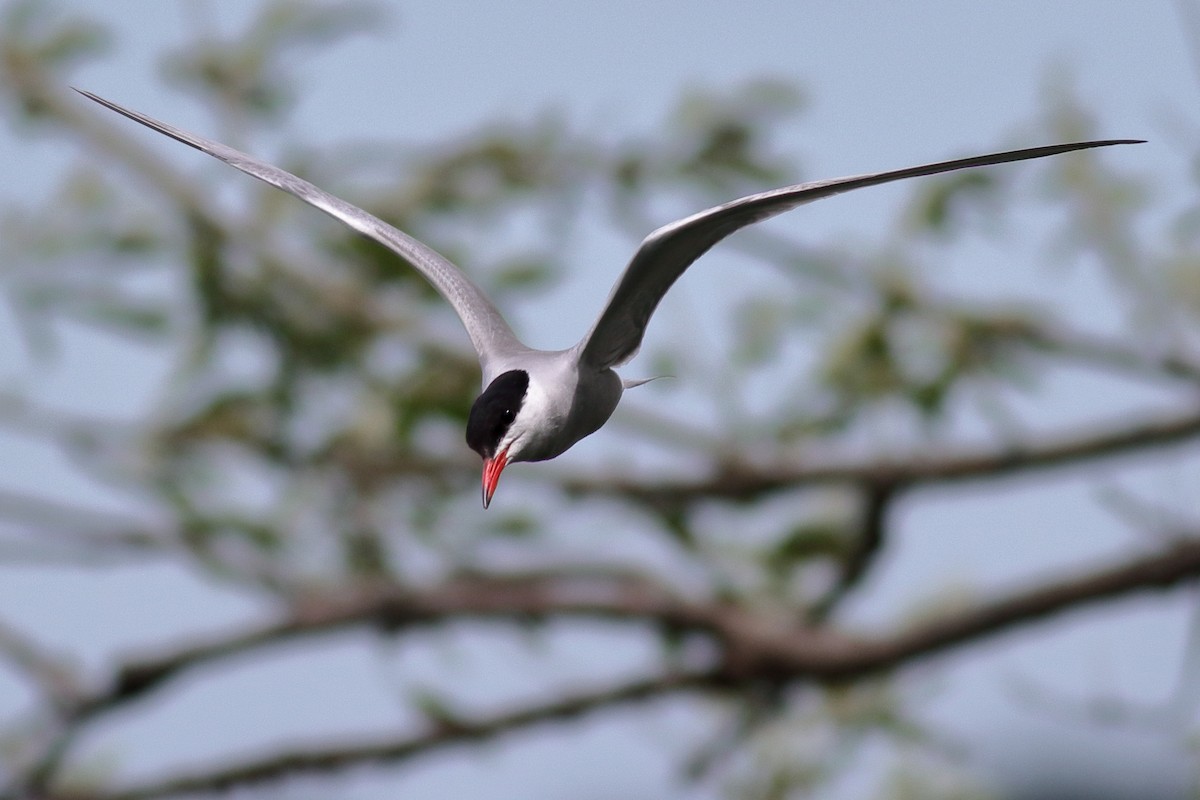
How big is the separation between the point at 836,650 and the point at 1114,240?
160cm

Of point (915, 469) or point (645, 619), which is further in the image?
point (645, 619)

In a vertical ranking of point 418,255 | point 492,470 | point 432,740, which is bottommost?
point 492,470

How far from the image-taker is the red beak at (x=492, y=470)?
1.33 m

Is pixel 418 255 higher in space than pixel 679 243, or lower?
higher

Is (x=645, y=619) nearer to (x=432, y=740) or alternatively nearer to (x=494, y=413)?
(x=432, y=740)

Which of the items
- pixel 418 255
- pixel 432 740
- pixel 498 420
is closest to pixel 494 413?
pixel 498 420

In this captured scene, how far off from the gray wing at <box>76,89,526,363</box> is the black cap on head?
15cm

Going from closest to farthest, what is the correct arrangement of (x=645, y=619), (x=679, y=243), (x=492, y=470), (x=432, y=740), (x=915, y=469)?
(x=679, y=243) → (x=492, y=470) → (x=915, y=469) → (x=645, y=619) → (x=432, y=740)

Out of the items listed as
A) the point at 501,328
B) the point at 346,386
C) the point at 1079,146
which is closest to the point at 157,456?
the point at 346,386

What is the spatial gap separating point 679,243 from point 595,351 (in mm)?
138

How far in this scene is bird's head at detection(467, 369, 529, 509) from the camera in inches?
51.0

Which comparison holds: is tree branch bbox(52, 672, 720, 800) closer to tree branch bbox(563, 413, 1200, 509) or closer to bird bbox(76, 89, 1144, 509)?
tree branch bbox(563, 413, 1200, 509)

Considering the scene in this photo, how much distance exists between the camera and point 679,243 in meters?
1.23

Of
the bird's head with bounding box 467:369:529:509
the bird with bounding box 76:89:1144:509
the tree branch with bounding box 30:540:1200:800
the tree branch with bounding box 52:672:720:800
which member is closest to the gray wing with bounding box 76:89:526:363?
the bird with bounding box 76:89:1144:509
